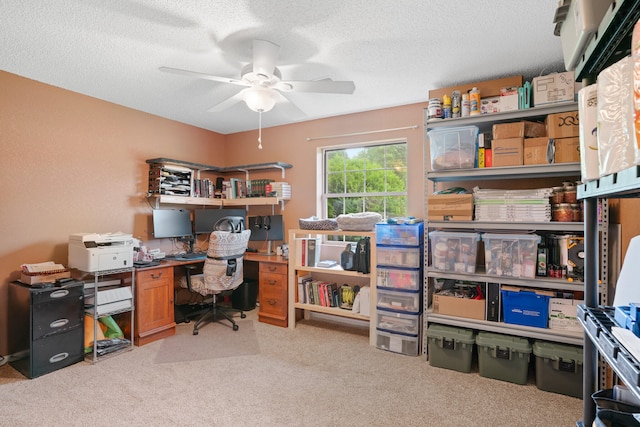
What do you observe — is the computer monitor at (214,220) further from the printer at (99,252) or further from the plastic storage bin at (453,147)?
the plastic storage bin at (453,147)

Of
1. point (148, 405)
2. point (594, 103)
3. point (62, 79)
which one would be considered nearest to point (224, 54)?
point (62, 79)

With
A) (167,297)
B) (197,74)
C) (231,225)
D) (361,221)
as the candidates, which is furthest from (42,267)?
(361,221)

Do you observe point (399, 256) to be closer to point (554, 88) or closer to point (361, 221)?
point (361, 221)

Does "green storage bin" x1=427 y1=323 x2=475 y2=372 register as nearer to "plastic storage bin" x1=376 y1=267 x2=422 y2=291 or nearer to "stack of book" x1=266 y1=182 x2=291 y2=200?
"plastic storage bin" x1=376 y1=267 x2=422 y2=291

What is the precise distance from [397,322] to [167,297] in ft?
8.05

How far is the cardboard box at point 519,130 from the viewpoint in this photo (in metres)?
2.53

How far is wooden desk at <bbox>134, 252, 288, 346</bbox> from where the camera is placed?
3188 millimetres

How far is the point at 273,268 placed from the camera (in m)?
3.78

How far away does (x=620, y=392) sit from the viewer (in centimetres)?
89

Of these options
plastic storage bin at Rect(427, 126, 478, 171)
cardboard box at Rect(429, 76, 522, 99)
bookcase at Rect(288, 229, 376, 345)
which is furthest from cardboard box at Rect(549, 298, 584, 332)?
cardboard box at Rect(429, 76, 522, 99)

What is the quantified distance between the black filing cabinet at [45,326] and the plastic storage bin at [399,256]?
2761 millimetres

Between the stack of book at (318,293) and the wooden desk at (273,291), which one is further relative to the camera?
the wooden desk at (273,291)

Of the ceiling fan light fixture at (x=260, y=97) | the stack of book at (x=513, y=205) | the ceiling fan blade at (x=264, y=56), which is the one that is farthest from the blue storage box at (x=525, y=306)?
the ceiling fan blade at (x=264, y=56)

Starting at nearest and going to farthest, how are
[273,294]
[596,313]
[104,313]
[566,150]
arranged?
[596,313]
[566,150]
[104,313]
[273,294]
